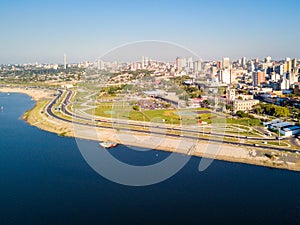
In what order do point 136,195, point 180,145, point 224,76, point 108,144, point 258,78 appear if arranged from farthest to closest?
point 224,76 < point 258,78 < point 108,144 < point 180,145 < point 136,195

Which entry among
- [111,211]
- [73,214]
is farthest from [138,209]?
[73,214]

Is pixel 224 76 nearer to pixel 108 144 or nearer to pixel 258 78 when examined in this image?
pixel 258 78

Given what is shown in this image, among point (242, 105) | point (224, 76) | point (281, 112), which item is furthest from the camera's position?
point (224, 76)

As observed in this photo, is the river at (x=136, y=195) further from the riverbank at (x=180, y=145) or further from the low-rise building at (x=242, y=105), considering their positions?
the low-rise building at (x=242, y=105)

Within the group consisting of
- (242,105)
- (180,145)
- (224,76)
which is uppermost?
(224,76)

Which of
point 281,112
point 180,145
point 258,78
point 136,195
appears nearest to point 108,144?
point 180,145

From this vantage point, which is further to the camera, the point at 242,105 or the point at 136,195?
the point at 242,105

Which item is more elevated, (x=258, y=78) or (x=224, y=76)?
(x=224, y=76)

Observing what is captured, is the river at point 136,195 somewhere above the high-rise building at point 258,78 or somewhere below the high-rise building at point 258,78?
below

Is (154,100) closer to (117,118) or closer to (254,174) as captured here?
(117,118)

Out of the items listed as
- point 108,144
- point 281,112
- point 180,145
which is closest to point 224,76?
point 281,112

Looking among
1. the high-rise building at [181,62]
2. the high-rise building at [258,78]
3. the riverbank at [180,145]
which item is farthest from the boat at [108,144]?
the high-rise building at [258,78]
